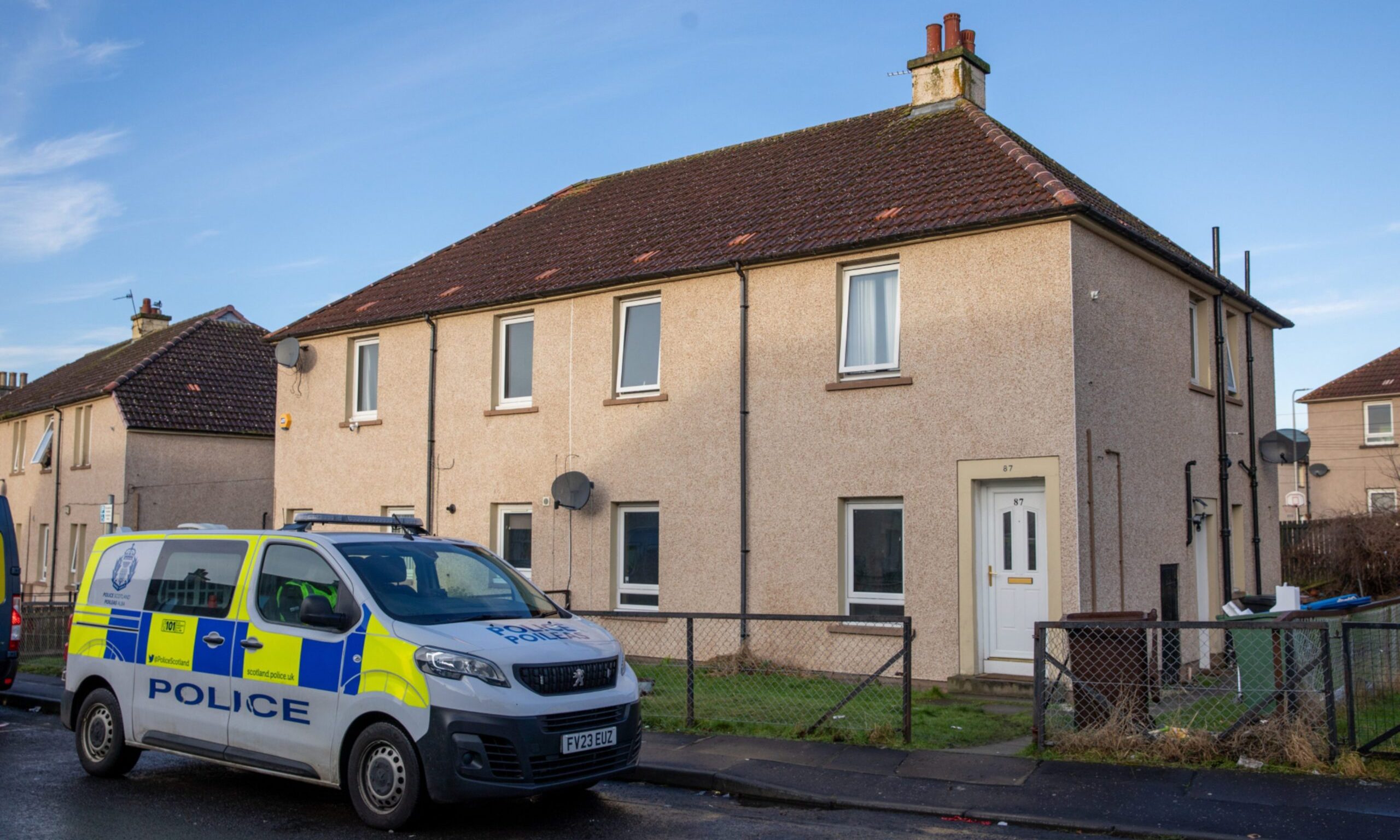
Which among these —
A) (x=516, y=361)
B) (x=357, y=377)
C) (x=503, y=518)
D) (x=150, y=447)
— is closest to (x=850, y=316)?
(x=516, y=361)

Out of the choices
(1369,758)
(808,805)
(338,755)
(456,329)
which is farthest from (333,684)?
(456,329)

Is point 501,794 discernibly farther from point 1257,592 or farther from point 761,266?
point 1257,592

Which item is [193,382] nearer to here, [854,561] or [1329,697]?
[854,561]

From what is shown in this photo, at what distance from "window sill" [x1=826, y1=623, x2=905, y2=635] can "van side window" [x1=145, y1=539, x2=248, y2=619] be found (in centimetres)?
688

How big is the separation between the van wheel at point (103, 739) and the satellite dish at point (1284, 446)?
50.0ft

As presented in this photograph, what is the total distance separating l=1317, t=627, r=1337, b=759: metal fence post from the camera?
8297mm

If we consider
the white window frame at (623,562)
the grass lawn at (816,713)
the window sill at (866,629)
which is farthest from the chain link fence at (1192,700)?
the white window frame at (623,562)

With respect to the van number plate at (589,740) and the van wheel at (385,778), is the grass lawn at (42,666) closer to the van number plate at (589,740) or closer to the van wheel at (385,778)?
the van wheel at (385,778)

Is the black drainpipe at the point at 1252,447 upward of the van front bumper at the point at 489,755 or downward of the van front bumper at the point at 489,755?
upward

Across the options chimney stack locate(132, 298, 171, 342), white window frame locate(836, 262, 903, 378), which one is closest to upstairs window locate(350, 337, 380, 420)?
white window frame locate(836, 262, 903, 378)

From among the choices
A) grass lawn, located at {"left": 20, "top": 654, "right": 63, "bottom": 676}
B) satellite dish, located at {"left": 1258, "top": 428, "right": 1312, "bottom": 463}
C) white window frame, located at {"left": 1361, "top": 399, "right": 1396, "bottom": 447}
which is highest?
white window frame, located at {"left": 1361, "top": 399, "right": 1396, "bottom": 447}

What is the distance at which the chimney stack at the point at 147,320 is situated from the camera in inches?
1453

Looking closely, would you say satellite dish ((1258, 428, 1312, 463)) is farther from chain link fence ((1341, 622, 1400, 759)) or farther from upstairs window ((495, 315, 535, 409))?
upstairs window ((495, 315, 535, 409))

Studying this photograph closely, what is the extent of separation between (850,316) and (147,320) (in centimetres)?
2969
